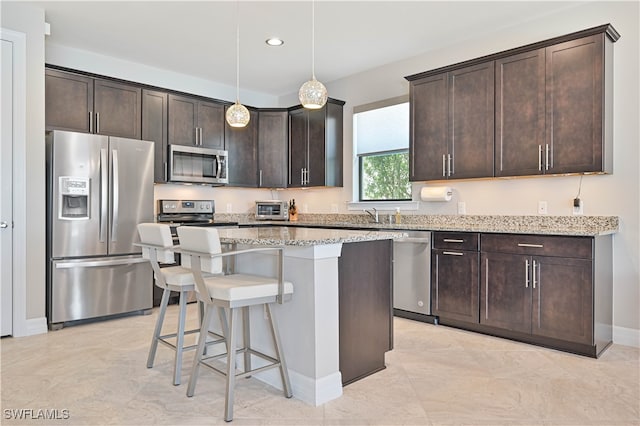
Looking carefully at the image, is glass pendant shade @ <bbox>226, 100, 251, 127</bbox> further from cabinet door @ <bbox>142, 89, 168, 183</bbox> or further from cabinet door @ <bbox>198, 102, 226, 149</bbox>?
cabinet door @ <bbox>198, 102, 226, 149</bbox>

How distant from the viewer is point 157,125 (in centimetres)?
488

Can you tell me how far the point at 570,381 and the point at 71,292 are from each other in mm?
3910

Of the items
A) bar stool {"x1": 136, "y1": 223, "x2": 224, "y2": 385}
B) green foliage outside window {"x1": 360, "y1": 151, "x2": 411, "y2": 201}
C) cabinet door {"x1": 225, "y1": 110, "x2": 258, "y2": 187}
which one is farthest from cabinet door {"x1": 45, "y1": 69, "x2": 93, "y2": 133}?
green foliage outside window {"x1": 360, "y1": 151, "x2": 411, "y2": 201}

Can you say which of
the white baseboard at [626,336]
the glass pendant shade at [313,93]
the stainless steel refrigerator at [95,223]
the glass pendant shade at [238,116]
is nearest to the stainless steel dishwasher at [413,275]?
the white baseboard at [626,336]

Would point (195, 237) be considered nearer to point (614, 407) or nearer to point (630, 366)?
point (614, 407)

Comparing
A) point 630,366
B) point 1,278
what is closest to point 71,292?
point 1,278

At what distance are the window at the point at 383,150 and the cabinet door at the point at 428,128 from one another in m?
0.46

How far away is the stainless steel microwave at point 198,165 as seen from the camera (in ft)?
16.5

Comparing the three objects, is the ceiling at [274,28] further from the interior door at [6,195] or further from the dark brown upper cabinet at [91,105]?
the interior door at [6,195]

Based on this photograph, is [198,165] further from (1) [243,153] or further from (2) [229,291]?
(2) [229,291]

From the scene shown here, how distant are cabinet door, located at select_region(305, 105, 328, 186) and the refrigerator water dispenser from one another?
8.45 ft

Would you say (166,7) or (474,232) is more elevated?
(166,7)

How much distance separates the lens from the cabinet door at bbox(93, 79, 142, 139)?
4.40 m

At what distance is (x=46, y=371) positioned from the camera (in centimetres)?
279
